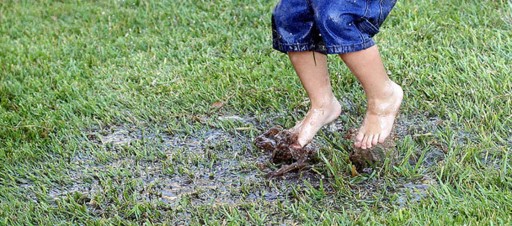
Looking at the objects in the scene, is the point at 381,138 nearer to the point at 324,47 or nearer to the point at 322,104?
the point at 322,104

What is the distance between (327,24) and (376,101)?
449 millimetres

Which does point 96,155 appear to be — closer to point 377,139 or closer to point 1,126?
point 1,126

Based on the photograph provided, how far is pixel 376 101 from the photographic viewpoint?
338cm

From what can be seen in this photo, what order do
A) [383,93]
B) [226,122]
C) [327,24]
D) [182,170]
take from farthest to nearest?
1. [226,122]
2. [182,170]
3. [383,93]
4. [327,24]

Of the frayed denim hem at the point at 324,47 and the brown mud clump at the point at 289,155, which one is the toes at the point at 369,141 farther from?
the frayed denim hem at the point at 324,47

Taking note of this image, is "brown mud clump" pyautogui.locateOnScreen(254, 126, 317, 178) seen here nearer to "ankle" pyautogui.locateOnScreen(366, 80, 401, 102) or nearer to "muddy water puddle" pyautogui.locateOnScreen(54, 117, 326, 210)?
"muddy water puddle" pyautogui.locateOnScreen(54, 117, 326, 210)

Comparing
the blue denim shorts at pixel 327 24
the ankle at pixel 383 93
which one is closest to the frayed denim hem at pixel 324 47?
the blue denim shorts at pixel 327 24

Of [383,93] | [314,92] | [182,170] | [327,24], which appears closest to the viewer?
[327,24]

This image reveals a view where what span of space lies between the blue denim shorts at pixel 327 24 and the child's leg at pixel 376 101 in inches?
4.6

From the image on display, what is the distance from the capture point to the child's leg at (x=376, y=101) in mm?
3287

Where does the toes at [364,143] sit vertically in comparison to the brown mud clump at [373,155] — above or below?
above

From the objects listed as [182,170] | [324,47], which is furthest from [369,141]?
[182,170]

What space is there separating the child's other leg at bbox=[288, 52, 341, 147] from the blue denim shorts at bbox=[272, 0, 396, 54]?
8 centimetres

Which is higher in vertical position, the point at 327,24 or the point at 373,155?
the point at 327,24
